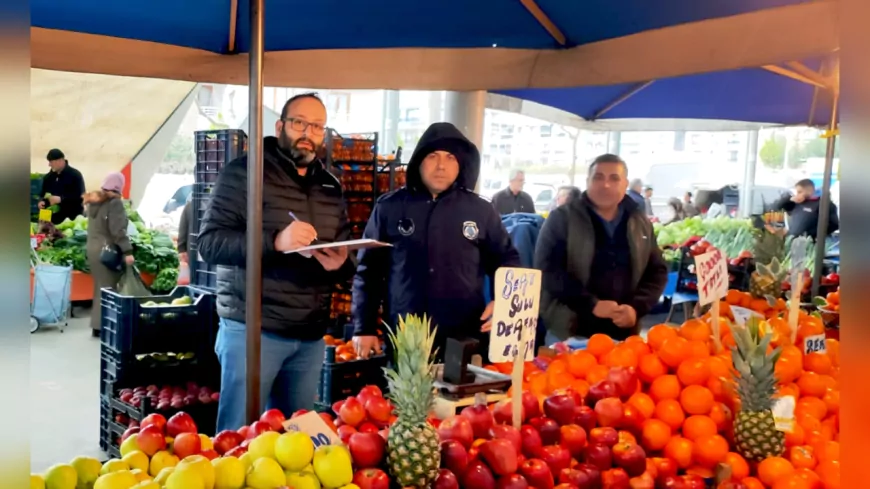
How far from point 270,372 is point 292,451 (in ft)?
A: 4.48

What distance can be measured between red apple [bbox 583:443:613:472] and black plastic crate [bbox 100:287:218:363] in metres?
2.89

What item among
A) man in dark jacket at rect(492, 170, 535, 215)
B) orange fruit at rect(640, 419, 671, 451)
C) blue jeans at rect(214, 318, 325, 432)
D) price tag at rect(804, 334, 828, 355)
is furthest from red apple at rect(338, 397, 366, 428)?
man in dark jacket at rect(492, 170, 535, 215)

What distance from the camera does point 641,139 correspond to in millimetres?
18422

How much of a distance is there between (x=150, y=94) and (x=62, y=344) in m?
5.35

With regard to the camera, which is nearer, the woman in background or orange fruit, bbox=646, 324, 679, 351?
orange fruit, bbox=646, 324, 679, 351

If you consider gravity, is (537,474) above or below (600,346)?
below

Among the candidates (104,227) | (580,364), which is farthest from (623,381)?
(104,227)

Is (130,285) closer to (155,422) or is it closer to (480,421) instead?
(155,422)

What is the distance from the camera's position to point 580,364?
2482 millimetres

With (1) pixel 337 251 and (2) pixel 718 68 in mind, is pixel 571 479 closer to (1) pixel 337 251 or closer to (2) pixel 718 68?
(1) pixel 337 251

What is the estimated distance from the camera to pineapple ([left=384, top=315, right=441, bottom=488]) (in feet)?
5.16

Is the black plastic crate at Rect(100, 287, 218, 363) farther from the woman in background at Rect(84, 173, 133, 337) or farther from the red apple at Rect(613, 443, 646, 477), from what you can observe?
the woman in background at Rect(84, 173, 133, 337)

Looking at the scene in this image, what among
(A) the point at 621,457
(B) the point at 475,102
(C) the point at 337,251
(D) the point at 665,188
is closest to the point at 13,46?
(A) the point at 621,457

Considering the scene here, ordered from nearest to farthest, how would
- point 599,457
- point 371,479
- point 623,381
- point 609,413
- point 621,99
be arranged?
point 371,479, point 599,457, point 609,413, point 623,381, point 621,99
